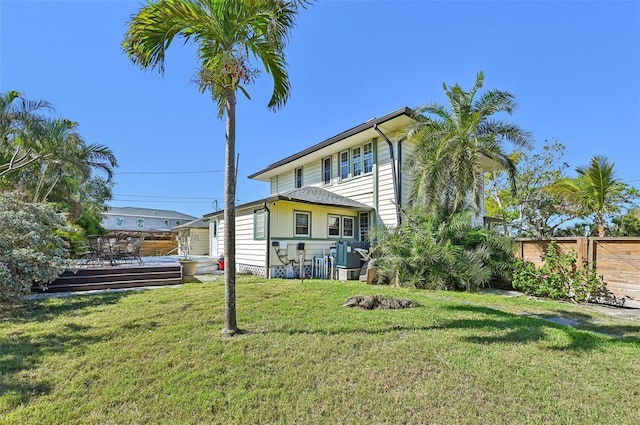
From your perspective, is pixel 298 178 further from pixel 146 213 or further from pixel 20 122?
pixel 146 213

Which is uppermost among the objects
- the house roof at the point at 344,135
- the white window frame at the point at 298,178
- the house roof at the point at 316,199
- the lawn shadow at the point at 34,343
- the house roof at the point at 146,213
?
the house roof at the point at 344,135

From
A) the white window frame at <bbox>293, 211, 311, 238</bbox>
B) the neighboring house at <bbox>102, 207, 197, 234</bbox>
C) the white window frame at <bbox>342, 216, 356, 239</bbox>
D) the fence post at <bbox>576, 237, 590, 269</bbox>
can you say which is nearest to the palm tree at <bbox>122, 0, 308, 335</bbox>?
the white window frame at <bbox>293, 211, 311, 238</bbox>

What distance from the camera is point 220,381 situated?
305 cm

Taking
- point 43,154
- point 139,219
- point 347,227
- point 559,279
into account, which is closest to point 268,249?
point 347,227

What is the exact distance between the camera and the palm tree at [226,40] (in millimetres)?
4172

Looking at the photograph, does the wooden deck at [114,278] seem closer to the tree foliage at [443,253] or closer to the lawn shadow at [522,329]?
the tree foliage at [443,253]

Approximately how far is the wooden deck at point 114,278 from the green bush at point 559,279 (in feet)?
34.2

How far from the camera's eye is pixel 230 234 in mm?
4391

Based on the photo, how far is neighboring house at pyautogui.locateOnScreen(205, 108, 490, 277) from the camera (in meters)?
10.9

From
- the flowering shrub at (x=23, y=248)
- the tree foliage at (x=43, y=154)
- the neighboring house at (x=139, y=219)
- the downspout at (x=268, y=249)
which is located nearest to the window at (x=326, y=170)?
the downspout at (x=268, y=249)

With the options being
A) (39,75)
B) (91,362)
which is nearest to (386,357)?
(91,362)

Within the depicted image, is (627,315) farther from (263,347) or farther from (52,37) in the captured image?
(52,37)

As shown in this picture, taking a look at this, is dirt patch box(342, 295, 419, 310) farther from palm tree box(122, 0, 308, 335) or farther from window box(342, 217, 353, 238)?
window box(342, 217, 353, 238)

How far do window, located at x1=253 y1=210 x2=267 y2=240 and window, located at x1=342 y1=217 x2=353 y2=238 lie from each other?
3.76 meters
